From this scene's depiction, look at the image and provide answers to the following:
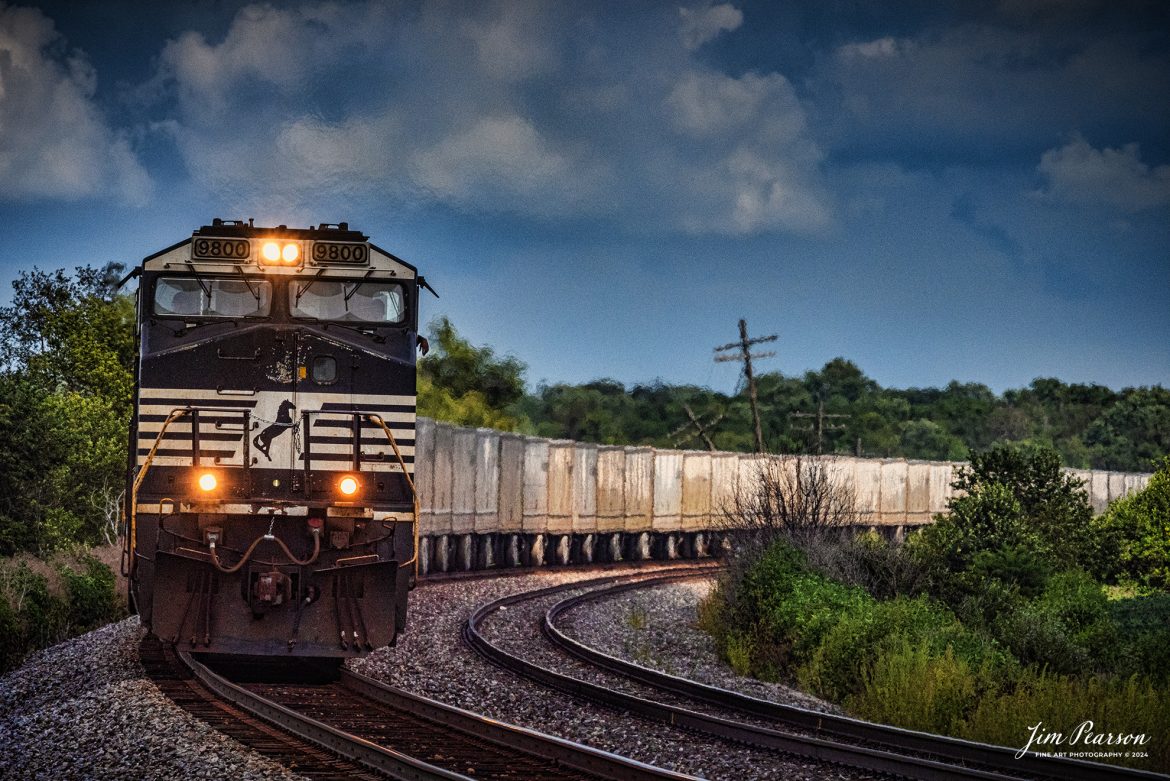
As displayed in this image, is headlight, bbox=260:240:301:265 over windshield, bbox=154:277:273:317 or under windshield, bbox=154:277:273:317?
over

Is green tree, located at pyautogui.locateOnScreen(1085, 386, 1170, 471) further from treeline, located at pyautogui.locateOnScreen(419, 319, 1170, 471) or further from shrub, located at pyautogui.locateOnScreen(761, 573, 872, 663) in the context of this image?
shrub, located at pyautogui.locateOnScreen(761, 573, 872, 663)

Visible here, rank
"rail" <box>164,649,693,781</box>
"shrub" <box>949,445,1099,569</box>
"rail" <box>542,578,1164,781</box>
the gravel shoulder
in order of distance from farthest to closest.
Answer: "shrub" <box>949,445,1099,569</box>
the gravel shoulder
"rail" <box>542,578,1164,781</box>
"rail" <box>164,649,693,781</box>

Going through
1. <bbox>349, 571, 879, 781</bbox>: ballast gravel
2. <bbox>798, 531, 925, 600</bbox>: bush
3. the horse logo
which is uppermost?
the horse logo

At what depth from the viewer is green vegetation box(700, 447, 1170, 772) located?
11664mm

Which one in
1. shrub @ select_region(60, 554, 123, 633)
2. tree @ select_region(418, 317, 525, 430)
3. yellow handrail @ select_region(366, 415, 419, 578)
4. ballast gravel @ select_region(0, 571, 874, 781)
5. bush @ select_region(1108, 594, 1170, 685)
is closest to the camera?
ballast gravel @ select_region(0, 571, 874, 781)

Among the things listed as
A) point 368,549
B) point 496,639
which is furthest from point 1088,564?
point 368,549

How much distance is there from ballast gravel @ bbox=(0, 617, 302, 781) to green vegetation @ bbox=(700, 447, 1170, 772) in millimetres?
6634

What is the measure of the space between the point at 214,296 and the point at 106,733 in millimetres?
4517

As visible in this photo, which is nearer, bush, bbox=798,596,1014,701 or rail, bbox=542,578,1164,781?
rail, bbox=542,578,1164,781

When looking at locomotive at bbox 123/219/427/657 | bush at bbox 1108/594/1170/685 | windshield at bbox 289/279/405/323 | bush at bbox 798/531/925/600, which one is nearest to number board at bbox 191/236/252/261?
locomotive at bbox 123/219/427/657

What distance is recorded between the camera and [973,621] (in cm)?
1773

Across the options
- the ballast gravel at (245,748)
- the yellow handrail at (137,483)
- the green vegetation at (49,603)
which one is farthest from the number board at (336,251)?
the green vegetation at (49,603)

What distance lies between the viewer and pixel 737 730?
10227mm

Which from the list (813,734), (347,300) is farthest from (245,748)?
(813,734)
